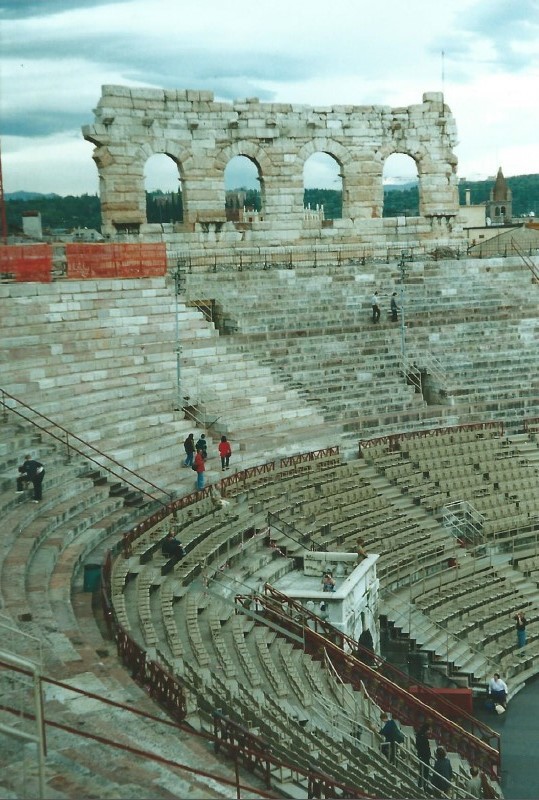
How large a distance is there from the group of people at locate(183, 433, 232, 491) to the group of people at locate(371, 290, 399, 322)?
910 cm

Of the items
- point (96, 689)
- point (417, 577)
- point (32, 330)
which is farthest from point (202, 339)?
point (96, 689)

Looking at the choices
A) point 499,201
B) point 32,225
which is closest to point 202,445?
point 32,225

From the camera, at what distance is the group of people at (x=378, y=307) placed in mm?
31781

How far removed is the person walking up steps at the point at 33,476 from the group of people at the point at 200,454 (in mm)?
4358

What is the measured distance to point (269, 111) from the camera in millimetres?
34844

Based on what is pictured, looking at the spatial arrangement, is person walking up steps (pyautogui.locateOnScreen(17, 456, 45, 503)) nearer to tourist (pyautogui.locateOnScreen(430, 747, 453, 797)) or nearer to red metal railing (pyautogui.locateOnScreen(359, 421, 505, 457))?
tourist (pyautogui.locateOnScreen(430, 747, 453, 797))

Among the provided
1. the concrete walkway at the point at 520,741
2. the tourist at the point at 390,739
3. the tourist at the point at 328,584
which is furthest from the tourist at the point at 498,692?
the tourist at the point at 390,739

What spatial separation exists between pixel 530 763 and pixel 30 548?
8541 mm

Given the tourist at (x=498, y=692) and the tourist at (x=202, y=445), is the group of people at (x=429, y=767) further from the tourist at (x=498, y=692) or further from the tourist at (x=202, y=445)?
the tourist at (x=202, y=445)

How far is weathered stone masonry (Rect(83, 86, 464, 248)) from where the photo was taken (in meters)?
32.7

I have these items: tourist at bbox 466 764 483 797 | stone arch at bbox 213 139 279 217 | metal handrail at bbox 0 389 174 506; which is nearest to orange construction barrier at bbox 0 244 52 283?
metal handrail at bbox 0 389 174 506

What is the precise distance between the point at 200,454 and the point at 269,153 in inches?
602

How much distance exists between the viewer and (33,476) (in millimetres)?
18438

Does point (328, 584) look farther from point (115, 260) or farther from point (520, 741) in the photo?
point (115, 260)
